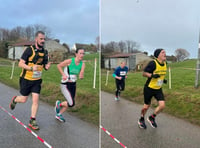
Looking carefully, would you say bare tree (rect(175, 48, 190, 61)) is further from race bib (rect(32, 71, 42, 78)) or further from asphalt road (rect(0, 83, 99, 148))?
race bib (rect(32, 71, 42, 78))

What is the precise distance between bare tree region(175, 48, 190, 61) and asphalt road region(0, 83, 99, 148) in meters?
4.24

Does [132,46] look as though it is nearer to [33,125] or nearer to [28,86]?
[28,86]

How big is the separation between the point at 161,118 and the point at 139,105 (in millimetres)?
1508

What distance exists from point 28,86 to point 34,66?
0.50 meters

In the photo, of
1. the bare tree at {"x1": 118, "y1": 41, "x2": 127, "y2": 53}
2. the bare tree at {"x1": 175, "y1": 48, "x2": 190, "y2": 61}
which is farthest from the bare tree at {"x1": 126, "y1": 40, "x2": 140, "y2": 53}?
the bare tree at {"x1": 175, "y1": 48, "x2": 190, "y2": 61}

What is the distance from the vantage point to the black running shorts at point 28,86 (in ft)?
11.7

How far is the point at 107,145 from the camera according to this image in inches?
129

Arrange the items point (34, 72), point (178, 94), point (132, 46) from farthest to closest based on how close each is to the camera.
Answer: point (132, 46)
point (178, 94)
point (34, 72)

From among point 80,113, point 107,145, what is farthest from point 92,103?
point 107,145

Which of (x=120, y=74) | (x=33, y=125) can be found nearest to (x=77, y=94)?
(x=120, y=74)

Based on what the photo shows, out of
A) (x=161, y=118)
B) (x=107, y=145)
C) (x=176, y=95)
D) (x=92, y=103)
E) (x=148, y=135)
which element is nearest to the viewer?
(x=107, y=145)

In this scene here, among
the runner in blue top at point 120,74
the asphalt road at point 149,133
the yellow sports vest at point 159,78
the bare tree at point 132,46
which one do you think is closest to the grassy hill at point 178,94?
the runner in blue top at point 120,74

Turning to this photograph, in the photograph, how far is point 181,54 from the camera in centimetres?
686

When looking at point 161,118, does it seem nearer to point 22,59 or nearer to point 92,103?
point 92,103
